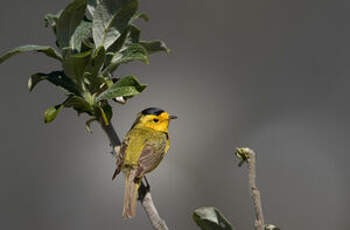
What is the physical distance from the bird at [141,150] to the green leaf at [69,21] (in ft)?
0.71

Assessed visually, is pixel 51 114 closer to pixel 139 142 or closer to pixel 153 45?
pixel 153 45

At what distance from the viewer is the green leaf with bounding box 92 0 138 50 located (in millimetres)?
459

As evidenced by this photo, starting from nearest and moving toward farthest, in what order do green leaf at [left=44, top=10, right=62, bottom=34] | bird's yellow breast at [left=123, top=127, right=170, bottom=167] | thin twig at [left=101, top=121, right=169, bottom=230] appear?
1. thin twig at [left=101, top=121, right=169, bottom=230]
2. green leaf at [left=44, top=10, right=62, bottom=34]
3. bird's yellow breast at [left=123, top=127, right=170, bottom=167]

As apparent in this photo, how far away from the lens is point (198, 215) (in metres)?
0.37

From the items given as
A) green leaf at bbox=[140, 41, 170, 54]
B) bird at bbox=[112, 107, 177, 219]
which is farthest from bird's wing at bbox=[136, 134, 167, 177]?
green leaf at bbox=[140, 41, 170, 54]

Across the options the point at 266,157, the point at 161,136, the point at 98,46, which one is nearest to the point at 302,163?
the point at 266,157

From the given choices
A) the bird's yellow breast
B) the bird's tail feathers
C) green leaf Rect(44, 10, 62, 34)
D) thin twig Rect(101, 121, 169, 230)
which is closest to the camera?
thin twig Rect(101, 121, 169, 230)

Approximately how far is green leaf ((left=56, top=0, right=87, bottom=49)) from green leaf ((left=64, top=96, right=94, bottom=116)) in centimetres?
6

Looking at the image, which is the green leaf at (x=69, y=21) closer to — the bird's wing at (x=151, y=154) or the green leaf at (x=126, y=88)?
the green leaf at (x=126, y=88)

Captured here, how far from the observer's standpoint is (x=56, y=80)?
1.54 feet

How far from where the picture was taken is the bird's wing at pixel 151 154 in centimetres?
72

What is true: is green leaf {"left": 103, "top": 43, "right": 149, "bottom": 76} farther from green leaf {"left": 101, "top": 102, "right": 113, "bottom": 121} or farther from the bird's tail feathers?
the bird's tail feathers

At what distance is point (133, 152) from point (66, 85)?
0.33 m

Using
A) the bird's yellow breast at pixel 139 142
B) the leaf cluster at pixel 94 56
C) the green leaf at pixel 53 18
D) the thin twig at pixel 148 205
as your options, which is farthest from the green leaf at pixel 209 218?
the bird's yellow breast at pixel 139 142
